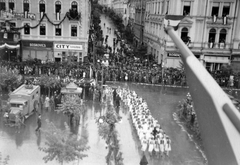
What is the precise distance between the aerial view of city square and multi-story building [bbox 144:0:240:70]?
11 centimetres

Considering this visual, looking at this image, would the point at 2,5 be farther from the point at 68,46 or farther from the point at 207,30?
the point at 207,30

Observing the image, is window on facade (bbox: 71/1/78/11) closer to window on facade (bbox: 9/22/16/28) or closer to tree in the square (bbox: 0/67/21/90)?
window on facade (bbox: 9/22/16/28)

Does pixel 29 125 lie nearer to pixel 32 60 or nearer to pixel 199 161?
pixel 199 161

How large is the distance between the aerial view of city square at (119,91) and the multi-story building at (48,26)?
105 mm

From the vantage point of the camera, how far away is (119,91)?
25062 mm

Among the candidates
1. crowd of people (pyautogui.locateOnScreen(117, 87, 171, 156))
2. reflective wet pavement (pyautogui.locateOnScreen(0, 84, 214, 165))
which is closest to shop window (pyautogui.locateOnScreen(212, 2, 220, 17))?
reflective wet pavement (pyautogui.locateOnScreen(0, 84, 214, 165))

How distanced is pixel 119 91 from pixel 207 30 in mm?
15685

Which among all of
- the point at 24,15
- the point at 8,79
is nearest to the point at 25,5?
the point at 24,15

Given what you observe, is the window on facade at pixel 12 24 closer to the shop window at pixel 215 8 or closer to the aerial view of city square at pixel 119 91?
the aerial view of city square at pixel 119 91

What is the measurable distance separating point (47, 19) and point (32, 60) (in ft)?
15.7

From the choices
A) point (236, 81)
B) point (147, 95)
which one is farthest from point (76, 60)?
point (236, 81)

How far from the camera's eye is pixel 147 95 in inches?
1062

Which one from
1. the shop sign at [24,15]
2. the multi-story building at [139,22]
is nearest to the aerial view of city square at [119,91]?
the shop sign at [24,15]

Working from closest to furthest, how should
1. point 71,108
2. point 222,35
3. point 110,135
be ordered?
point 110,135, point 71,108, point 222,35
